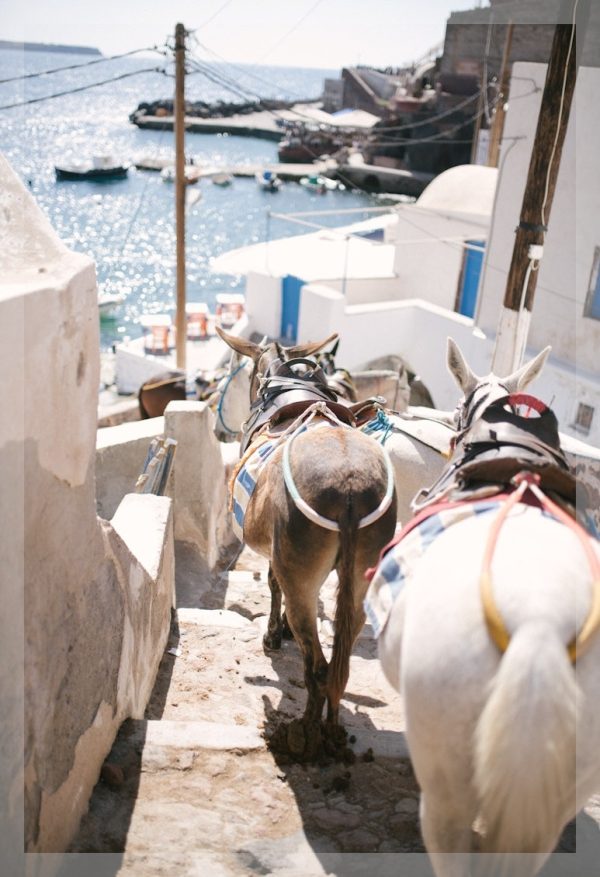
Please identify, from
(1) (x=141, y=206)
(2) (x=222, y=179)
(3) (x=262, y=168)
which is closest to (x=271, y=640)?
(1) (x=141, y=206)

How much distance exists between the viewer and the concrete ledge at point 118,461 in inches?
284

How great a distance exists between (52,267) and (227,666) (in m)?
3.14

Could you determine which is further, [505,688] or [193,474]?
[193,474]

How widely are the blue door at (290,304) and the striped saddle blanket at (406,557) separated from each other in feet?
51.0

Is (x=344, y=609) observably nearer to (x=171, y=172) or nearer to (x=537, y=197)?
(x=537, y=197)

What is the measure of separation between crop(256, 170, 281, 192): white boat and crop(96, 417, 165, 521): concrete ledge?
55.5 m

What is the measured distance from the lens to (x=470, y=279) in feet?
64.1

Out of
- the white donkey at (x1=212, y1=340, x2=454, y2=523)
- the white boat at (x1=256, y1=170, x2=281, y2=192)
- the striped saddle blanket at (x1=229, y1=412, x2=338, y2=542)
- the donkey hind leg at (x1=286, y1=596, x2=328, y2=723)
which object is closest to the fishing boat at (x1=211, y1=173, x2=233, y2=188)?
the white boat at (x1=256, y1=170, x2=281, y2=192)

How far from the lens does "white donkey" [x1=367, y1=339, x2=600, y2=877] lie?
2.20 metres

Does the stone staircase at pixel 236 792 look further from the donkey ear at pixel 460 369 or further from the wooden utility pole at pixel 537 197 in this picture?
the wooden utility pole at pixel 537 197

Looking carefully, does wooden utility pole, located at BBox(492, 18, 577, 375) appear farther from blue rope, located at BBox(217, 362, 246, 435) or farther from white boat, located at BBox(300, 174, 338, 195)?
white boat, located at BBox(300, 174, 338, 195)

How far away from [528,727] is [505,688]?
12 cm

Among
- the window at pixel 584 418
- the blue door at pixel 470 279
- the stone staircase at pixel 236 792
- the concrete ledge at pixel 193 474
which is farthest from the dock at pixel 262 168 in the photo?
the stone staircase at pixel 236 792

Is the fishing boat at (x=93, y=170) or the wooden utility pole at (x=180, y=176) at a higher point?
the wooden utility pole at (x=180, y=176)
